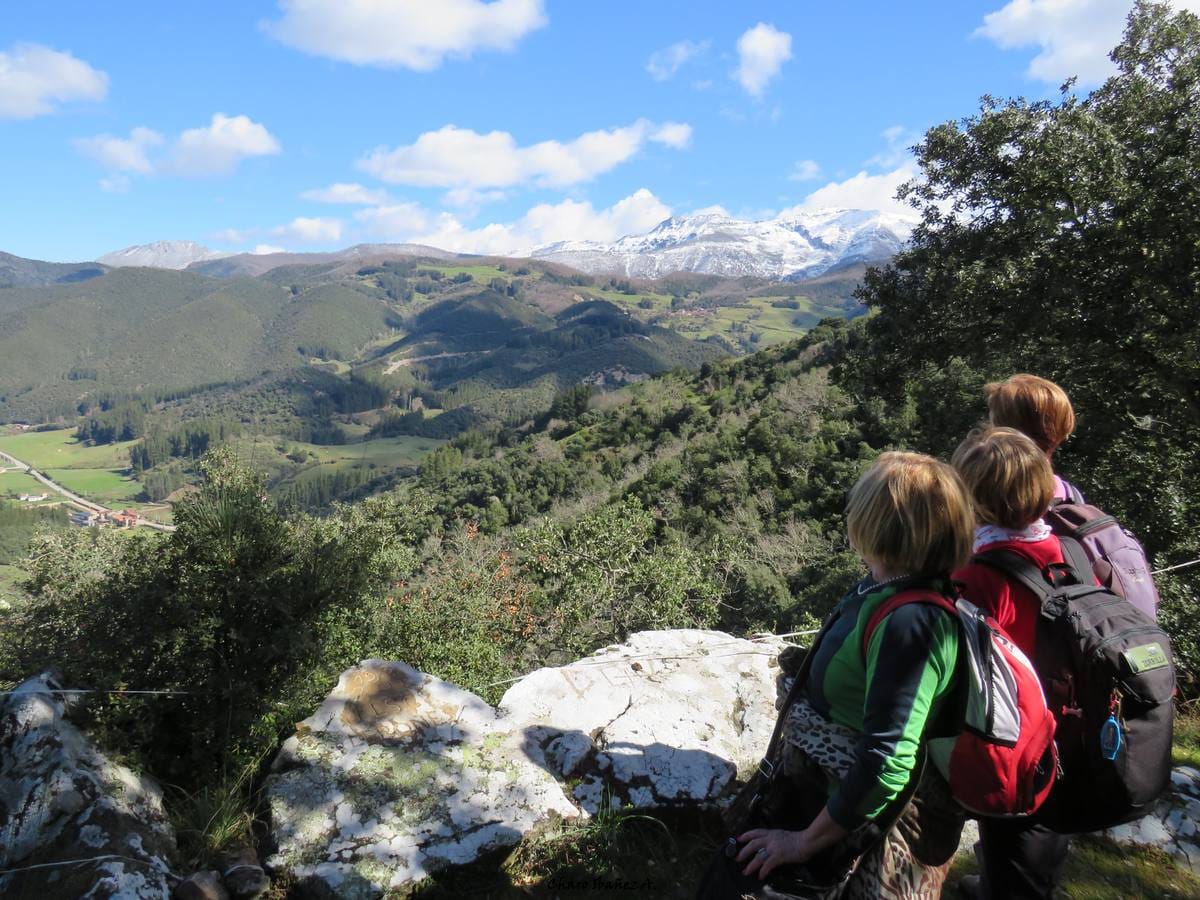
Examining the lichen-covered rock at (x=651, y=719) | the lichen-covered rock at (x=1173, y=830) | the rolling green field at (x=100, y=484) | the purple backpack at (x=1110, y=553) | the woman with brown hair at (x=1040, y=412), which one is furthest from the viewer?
the rolling green field at (x=100, y=484)

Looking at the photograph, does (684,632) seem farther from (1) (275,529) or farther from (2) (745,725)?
(1) (275,529)

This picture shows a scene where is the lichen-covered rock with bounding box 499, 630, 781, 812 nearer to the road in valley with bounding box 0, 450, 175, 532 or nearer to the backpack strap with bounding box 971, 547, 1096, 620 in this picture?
the backpack strap with bounding box 971, 547, 1096, 620

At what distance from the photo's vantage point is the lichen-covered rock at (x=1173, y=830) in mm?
3518

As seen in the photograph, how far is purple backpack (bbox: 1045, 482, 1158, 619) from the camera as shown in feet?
8.46

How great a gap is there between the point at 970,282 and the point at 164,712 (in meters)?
10.3

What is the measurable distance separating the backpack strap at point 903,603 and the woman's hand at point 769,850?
2.04ft

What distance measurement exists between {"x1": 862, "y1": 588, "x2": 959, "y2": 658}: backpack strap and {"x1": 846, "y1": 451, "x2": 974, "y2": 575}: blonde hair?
0.08 meters

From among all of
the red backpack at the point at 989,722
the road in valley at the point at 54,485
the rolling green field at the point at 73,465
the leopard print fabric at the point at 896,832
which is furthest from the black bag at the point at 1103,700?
the rolling green field at the point at 73,465

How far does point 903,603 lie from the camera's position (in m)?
1.82

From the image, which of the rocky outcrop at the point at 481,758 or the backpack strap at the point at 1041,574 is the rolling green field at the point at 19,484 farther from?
the backpack strap at the point at 1041,574

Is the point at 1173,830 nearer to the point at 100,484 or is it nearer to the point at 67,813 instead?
the point at 67,813

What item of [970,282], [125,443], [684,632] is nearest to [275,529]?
[684,632]

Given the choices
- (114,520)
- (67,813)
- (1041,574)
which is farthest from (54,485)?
(1041,574)

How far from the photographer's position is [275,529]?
5066 mm
